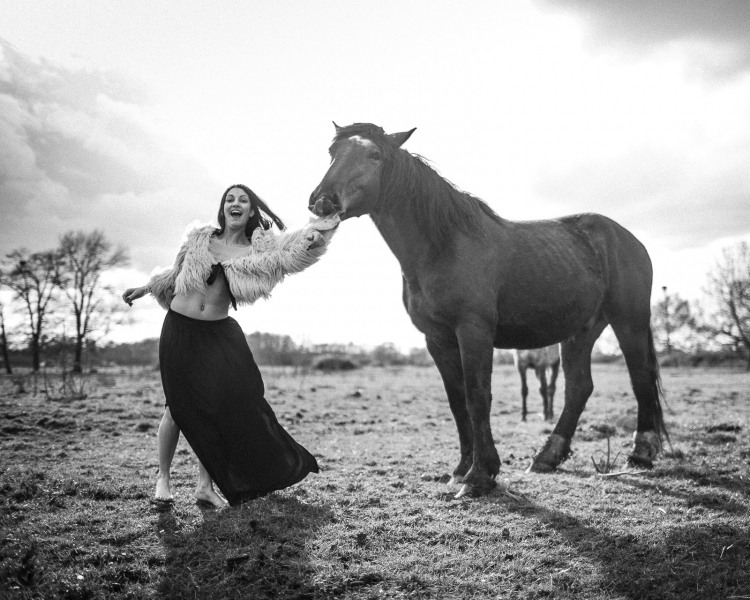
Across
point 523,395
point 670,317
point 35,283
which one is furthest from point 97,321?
point 670,317

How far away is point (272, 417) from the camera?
440 centimetres

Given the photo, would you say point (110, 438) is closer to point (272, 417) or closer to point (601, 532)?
point (272, 417)

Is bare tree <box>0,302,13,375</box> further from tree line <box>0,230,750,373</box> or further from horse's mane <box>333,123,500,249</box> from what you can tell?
horse's mane <box>333,123,500,249</box>

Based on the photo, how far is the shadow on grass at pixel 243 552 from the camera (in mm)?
2662

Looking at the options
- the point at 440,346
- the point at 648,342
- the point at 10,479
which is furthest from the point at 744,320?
the point at 10,479

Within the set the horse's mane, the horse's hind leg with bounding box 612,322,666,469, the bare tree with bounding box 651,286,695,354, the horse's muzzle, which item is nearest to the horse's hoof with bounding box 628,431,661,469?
the horse's hind leg with bounding box 612,322,666,469

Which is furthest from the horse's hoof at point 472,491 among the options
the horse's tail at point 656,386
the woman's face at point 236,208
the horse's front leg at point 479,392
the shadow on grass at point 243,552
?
the woman's face at point 236,208

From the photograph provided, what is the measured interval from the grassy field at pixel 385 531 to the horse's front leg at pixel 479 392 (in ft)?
0.69

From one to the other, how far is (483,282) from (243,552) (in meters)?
2.89

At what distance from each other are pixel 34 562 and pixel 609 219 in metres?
6.38

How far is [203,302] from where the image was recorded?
423 centimetres

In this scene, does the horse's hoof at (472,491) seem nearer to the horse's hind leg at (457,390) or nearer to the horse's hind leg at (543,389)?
the horse's hind leg at (457,390)

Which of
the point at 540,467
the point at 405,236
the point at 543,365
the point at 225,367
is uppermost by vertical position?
the point at 405,236

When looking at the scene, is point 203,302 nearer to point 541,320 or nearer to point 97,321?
point 541,320
